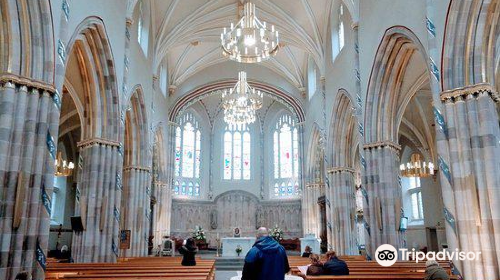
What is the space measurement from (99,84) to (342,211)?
42.6ft

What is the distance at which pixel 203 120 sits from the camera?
122 ft

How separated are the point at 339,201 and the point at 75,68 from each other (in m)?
13.6

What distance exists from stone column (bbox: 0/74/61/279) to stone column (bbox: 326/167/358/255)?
15.2m

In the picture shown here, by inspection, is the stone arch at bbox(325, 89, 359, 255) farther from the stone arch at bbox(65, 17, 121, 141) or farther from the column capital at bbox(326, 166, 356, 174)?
the stone arch at bbox(65, 17, 121, 141)

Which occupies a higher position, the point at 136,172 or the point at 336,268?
the point at 136,172

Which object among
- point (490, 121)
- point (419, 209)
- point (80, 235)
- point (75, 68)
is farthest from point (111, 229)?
point (419, 209)

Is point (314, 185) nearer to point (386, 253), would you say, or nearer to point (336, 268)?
point (386, 253)

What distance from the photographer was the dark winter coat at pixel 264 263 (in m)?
5.18

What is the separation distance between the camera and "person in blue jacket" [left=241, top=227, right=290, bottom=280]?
518 cm

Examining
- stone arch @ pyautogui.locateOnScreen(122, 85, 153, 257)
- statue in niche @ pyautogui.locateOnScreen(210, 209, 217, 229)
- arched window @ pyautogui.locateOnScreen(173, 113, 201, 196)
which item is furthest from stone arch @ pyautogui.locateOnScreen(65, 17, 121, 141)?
statue in niche @ pyautogui.locateOnScreen(210, 209, 217, 229)


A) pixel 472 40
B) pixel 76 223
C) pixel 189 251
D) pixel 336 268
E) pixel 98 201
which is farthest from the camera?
pixel 98 201

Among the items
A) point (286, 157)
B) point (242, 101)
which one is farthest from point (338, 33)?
point (286, 157)

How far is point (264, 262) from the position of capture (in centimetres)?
523

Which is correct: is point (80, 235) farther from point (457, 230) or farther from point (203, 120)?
point (203, 120)
